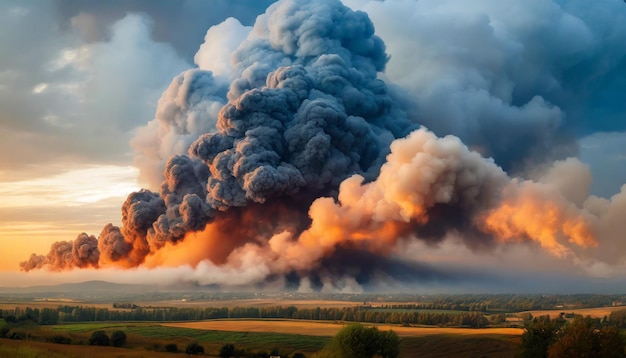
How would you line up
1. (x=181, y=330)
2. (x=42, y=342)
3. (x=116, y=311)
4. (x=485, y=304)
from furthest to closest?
1. (x=485, y=304)
2. (x=116, y=311)
3. (x=181, y=330)
4. (x=42, y=342)

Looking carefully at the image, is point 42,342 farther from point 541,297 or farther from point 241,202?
point 541,297

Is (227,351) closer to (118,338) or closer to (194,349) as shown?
(194,349)

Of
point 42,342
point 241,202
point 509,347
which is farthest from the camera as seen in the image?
point 241,202

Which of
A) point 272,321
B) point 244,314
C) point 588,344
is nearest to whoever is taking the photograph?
point 588,344

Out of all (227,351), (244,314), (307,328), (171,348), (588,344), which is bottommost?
(227,351)

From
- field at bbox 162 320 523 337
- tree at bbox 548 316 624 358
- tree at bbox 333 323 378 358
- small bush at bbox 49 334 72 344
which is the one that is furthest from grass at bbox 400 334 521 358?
small bush at bbox 49 334 72 344

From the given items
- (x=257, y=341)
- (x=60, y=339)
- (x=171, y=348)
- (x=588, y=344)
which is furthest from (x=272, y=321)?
(x=588, y=344)

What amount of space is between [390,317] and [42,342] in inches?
1466

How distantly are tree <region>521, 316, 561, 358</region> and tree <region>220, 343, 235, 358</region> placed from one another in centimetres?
2448

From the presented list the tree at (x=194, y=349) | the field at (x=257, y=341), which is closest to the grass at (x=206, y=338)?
the field at (x=257, y=341)

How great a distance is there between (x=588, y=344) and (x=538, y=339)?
6.99 meters

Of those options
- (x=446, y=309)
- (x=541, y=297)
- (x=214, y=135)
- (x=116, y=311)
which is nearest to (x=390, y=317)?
(x=446, y=309)

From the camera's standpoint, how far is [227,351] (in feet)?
227

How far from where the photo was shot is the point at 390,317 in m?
89.5
